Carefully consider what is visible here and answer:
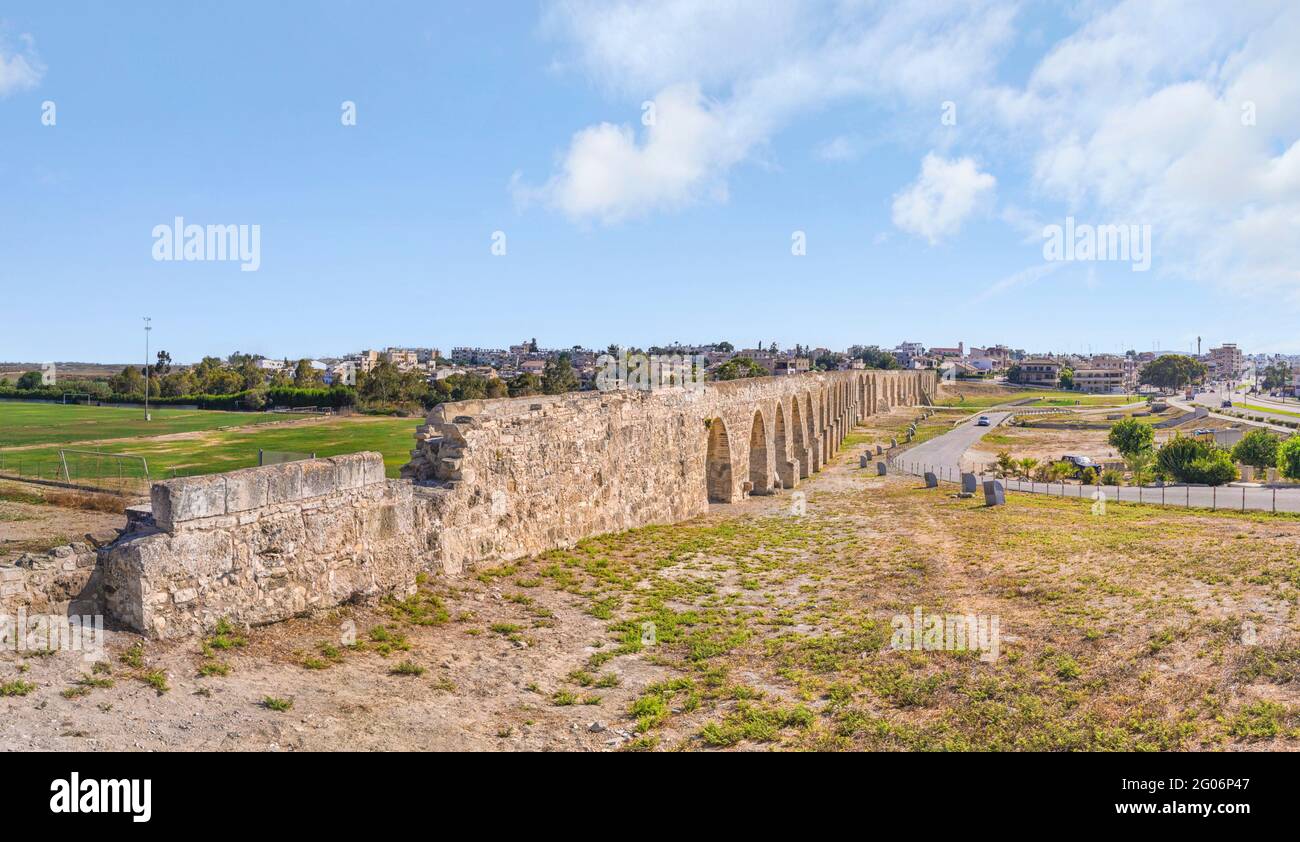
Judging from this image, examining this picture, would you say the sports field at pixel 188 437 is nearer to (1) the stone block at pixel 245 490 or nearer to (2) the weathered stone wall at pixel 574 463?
(2) the weathered stone wall at pixel 574 463

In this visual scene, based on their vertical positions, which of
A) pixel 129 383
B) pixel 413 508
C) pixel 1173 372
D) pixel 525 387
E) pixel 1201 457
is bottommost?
pixel 1201 457

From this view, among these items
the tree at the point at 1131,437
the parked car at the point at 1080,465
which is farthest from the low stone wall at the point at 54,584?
the tree at the point at 1131,437

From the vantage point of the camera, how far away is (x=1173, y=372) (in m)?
135

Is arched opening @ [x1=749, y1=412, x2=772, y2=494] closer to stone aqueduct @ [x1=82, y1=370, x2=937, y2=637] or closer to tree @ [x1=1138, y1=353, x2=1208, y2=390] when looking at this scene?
stone aqueduct @ [x1=82, y1=370, x2=937, y2=637]

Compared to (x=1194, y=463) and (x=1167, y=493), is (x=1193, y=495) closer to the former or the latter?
(x=1167, y=493)

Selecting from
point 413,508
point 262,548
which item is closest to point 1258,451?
point 413,508

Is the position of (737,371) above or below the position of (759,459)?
above

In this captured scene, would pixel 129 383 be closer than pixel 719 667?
No

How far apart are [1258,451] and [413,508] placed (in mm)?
46723

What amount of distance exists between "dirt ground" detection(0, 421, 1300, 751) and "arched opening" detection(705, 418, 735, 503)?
999 centimetres

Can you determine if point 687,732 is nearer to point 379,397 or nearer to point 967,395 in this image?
point 379,397

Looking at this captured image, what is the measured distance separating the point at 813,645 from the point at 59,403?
Result: 108 meters

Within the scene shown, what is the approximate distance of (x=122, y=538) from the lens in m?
6.90
